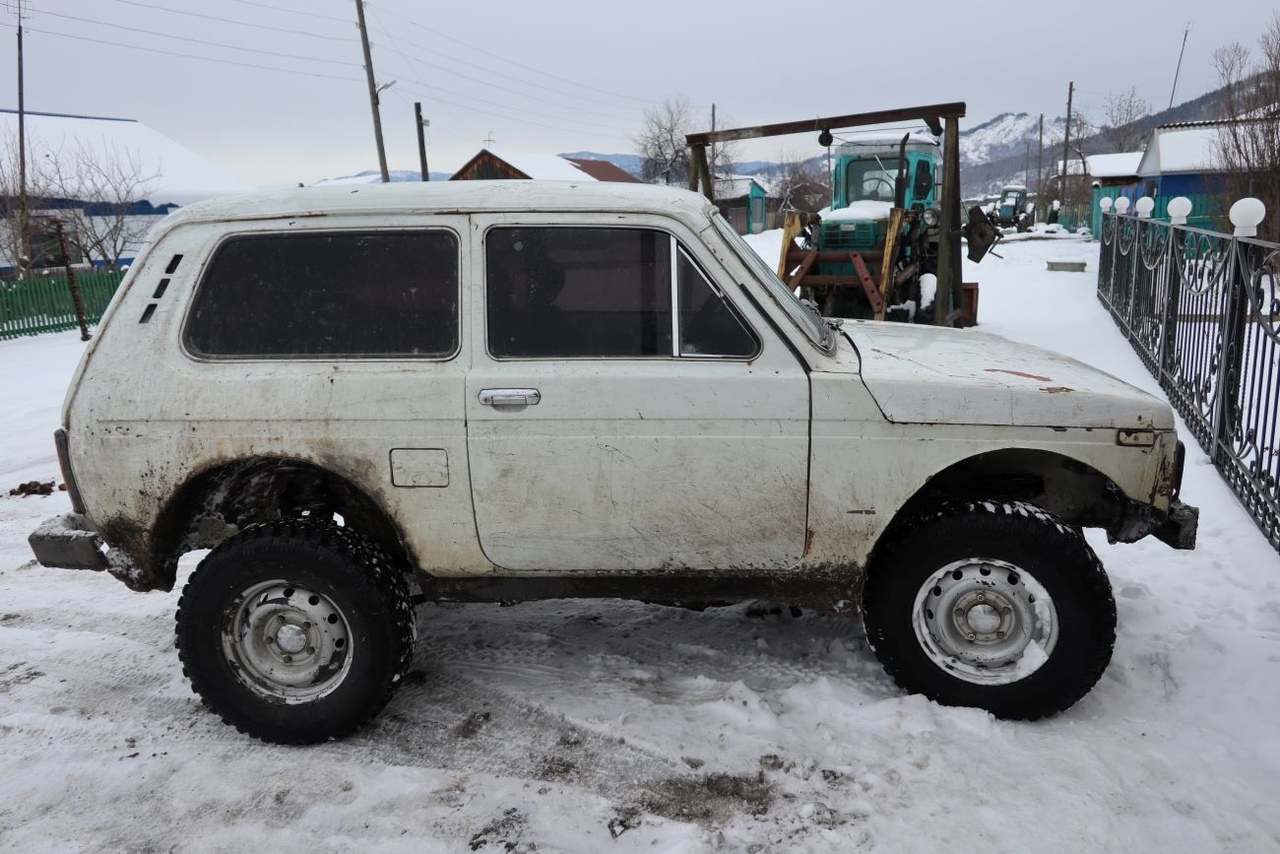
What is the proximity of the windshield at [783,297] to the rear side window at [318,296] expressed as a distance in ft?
3.52

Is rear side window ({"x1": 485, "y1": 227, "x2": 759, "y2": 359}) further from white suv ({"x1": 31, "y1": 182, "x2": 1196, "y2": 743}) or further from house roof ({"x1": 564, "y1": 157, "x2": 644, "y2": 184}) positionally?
house roof ({"x1": 564, "y1": 157, "x2": 644, "y2": 184})

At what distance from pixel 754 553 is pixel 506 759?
1.16m

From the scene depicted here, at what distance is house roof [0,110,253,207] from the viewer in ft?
105

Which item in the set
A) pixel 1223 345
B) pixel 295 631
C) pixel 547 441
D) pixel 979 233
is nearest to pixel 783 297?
pixel 547 441

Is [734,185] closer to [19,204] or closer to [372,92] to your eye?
[372,92]

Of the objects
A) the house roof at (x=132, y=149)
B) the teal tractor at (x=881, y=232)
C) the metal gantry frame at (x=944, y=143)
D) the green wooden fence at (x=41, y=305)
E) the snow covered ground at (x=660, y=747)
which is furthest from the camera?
the house roof at (x=132, y=149)

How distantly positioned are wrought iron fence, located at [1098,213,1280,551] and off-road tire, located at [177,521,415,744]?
4572 mm

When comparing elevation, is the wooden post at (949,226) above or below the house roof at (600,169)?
below

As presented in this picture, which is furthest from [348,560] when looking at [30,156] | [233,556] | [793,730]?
[30,156]

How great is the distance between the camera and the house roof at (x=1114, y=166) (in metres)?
43.1

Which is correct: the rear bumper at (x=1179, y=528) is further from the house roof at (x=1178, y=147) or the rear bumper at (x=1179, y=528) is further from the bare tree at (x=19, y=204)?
the house roof at (x=1178, y=147)

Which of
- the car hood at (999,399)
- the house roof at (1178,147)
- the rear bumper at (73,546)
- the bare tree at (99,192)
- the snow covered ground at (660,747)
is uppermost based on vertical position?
the house roof at (1178,147)

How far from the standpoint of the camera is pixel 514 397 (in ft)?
10.5

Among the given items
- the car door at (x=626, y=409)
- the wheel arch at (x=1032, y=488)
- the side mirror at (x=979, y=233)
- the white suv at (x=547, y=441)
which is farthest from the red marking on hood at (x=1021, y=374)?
the side mirror at (x=979, y=233)
